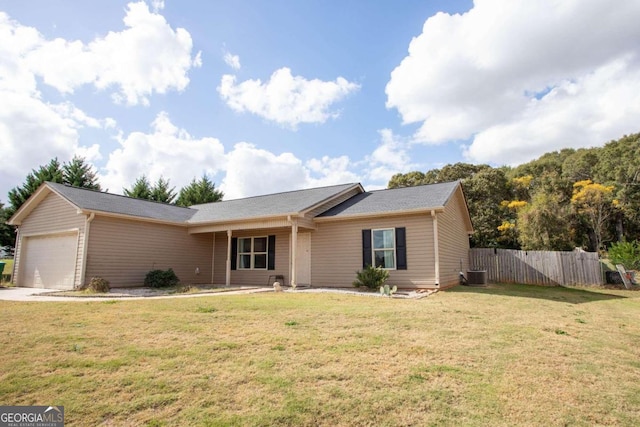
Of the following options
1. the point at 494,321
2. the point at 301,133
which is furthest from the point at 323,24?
the point at 494,321

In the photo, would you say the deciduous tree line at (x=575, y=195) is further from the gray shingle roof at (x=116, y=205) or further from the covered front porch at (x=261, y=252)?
the gray shingle roof at (x=116, y=205)

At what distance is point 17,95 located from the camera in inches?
457

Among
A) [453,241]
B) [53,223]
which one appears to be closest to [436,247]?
[453,241]

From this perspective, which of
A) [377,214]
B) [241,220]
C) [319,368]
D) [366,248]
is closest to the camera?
[319,368]

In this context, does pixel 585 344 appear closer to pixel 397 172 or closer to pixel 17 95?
pixel 17 95

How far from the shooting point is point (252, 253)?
15820mm

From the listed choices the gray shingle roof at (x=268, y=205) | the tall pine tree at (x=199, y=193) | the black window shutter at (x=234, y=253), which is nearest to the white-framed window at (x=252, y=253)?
the black window shutter at (x=234, y=253)

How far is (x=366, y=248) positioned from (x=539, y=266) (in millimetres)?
8602

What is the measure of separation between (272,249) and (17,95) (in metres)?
10.4

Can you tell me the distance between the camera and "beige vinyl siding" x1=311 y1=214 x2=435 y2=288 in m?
12.0

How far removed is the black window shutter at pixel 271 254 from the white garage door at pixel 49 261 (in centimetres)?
720

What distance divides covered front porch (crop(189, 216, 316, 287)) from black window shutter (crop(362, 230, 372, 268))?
7.13 feet

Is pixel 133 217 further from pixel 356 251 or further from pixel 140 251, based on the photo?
pixel 356 251

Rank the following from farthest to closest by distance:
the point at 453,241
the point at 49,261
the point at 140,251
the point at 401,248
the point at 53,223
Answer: the point at 453,241, the point at 140,251, the point at 53,223, the point at 49,261, the point at 401,248
